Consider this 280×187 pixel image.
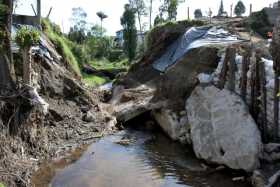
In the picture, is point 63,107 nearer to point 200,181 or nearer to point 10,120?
point 10,120

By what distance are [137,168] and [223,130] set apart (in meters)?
2.97

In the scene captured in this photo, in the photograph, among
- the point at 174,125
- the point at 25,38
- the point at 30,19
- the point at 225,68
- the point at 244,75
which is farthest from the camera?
the point at 30,19

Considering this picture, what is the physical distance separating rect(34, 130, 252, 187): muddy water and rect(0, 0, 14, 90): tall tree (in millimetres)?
3187

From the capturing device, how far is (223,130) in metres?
13.2

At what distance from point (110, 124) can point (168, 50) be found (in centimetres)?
879

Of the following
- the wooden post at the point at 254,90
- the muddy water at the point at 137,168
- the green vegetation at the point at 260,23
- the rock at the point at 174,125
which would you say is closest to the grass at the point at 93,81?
the green vegetation at the point at 260,23

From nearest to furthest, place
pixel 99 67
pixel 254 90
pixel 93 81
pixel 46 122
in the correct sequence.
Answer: pixel 254 90, pixel 46 122, pixel 93 81, pixel 99 67

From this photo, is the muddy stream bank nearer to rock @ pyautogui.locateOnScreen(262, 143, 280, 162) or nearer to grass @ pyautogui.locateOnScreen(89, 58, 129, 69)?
rock @ pyautogui.locateOnScreen(262, 143, 280, 162)

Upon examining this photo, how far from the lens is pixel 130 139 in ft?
55.7

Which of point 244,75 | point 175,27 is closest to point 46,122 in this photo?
point 244,75

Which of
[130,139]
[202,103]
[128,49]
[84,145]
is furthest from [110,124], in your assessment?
[128,49]

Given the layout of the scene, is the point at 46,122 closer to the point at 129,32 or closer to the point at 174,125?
the point at 174,125

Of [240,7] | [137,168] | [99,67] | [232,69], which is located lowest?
[137,168]

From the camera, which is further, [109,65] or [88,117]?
[109,65]
